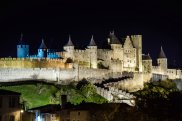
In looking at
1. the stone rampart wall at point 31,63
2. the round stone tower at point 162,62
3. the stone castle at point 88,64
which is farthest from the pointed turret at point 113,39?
the round stone tower at point 162,62

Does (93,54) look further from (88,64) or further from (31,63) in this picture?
(31,63)

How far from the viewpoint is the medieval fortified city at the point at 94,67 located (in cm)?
9481

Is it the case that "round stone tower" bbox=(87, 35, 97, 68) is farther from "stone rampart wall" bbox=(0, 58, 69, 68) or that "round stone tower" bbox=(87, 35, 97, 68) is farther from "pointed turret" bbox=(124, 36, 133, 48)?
"pointed turret" bbox=(124, 36, 133, 48)

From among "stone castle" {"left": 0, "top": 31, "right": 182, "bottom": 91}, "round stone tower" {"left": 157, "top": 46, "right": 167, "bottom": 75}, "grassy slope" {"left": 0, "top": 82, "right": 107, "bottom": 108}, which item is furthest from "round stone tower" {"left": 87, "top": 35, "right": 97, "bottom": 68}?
"round stone tower" {"left": 157, "top": 46, "right": 167, "bottom": 75}

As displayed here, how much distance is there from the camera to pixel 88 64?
104312 millimetres

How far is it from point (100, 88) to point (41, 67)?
42.7ft

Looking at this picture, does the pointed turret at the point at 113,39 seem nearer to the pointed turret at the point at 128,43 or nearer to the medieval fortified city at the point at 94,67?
the medieval fortified city at the point at 94,67

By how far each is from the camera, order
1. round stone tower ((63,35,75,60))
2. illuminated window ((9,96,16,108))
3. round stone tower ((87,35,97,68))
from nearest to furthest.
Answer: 1. illuminated window ((9,96,16,108))
2. round stone tower ((63,35,75,60))
3. round stone tower ((87,35,97,68))

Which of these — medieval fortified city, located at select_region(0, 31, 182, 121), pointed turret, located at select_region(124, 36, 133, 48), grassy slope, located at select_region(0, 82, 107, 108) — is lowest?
grassy slope, located at select_region(0, 82, 107, 108)

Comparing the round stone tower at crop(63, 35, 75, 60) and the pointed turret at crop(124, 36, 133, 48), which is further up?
the pointed turret at crop(124, 36, 133, 48)

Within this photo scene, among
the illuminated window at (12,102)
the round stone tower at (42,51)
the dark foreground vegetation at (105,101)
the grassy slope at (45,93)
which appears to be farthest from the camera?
the round stone tower at (42,51)

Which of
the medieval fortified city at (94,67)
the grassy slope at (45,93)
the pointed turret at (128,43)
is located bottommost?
the grassy slope at (45,93)

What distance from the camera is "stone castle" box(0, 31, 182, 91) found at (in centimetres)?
9650

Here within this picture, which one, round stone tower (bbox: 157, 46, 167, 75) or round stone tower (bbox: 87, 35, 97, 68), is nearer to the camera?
round stone tower (bbox: 87, 35, 97, 68)
